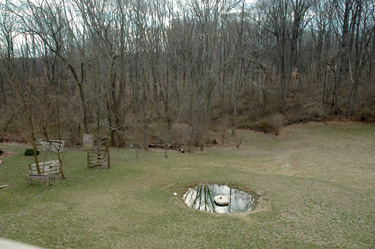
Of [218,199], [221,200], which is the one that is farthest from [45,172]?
[221,200]

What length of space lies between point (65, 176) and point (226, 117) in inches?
841

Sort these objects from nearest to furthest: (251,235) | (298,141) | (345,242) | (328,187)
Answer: (345,242) < (251,235) < (328,187) < (298,141)

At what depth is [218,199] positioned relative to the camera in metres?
9.27

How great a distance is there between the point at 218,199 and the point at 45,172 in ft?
24.1

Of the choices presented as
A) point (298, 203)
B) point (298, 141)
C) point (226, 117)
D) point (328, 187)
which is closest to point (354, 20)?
point (298, 141)

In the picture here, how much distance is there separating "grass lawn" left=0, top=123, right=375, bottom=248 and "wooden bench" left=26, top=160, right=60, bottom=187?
0.36 metres

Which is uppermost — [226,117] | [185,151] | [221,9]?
[221,9]

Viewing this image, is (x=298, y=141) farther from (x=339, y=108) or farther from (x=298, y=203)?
Answer: (x=298, y=203)

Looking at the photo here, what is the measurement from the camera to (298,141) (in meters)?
22.3

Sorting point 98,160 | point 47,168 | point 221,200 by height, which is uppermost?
point 47,168

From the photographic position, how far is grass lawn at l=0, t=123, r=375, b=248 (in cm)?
620

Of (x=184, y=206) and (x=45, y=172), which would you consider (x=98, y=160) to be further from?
(x=184, y=206)

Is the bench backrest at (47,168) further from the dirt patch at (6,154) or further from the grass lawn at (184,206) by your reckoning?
the dirt patch at (6,154)

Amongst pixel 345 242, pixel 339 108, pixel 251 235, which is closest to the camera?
pixel 345 242
